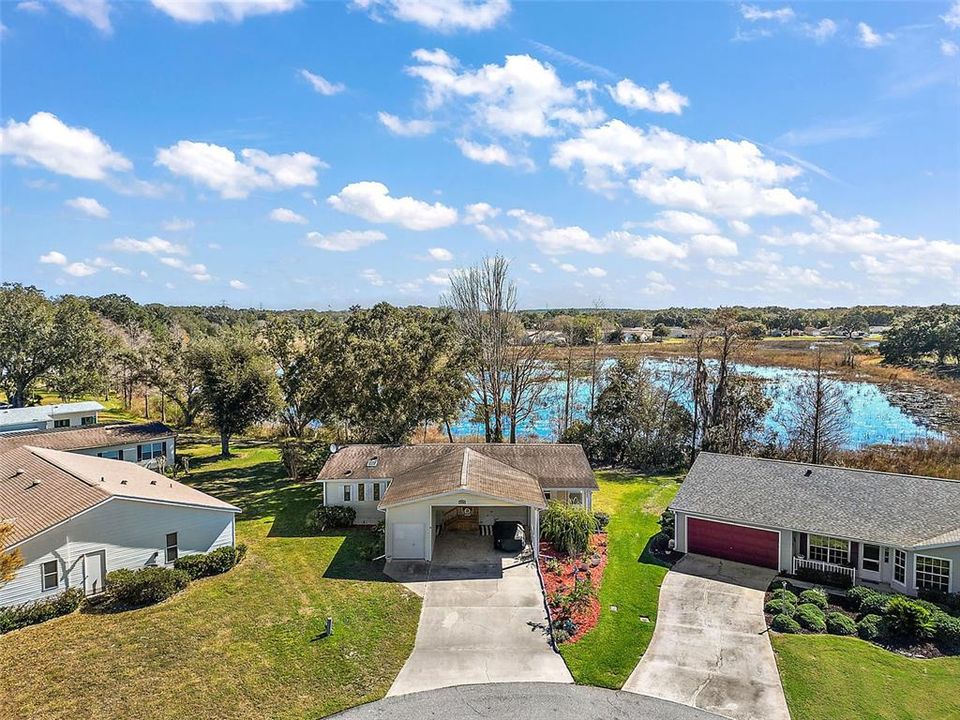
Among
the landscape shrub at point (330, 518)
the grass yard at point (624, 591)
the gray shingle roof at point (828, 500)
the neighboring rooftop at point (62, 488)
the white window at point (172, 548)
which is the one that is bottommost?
the grass yard at point (624, 591)

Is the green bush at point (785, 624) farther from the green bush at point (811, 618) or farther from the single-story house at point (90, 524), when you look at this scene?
the single-story house at point (90, 524)

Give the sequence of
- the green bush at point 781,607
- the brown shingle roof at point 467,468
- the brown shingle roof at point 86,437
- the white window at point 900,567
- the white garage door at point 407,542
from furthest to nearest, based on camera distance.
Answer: the brown shingle roof at point 86,437, the brown shingle roof at point 467,468, the white garage door at point 407,542, the white window at point 900,567, the green bush at point 781,607

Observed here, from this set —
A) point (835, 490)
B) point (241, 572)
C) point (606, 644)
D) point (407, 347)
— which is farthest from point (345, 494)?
point (835, 490)

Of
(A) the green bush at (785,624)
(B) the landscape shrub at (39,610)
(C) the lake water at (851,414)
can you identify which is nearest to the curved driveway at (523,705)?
(A) the green bush at (785,624)

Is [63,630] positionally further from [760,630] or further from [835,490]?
[835,490]

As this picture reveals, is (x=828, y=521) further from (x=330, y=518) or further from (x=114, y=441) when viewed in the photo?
(x=114, y=441)

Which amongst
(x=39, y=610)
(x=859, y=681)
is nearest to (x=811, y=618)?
(x=859, y=681)
